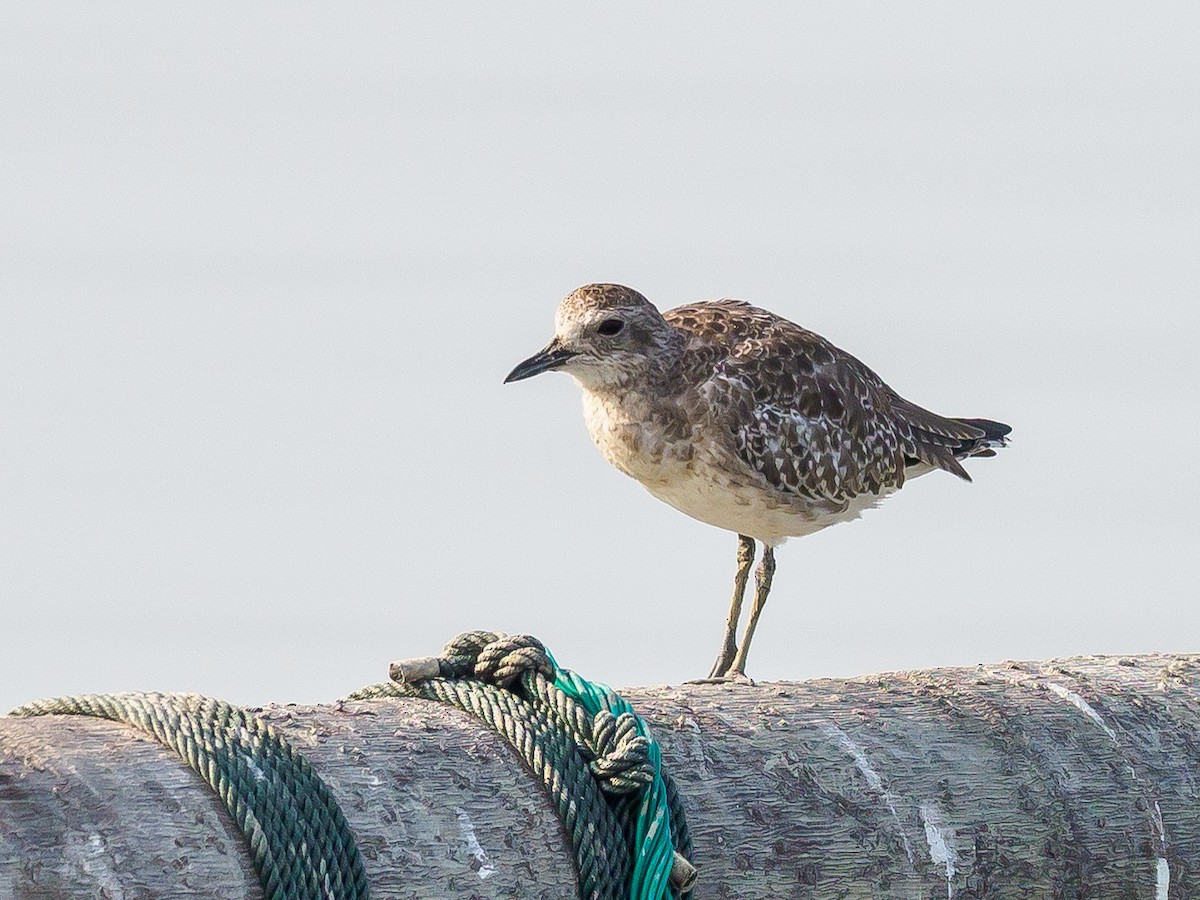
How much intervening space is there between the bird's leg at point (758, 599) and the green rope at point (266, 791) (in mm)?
4039

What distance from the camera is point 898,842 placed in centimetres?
390

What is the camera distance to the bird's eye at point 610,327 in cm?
715

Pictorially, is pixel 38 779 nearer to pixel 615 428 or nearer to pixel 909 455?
pixel 615 428

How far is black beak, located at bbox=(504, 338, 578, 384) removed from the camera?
6.91 metres

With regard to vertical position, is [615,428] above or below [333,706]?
above

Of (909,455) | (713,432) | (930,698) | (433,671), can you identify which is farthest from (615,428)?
(433,671)

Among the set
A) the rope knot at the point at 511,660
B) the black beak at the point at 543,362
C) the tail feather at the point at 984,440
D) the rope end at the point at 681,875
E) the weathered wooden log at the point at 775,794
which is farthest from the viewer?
the tail feather at the point at 984,440

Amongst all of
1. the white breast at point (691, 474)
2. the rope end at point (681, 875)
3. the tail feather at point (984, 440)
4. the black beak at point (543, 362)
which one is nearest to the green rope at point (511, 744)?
Answer: the rope end at point (681, 875)

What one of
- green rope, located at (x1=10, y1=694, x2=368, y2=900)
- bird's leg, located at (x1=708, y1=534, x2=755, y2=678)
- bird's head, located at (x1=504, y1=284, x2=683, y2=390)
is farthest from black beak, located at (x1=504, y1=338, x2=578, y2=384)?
green rope, located at (x1=10, y1=694, x2=368, y2=900)

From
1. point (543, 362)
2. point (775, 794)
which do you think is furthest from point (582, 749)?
point (543, 362)

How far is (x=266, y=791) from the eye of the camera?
3109 mm

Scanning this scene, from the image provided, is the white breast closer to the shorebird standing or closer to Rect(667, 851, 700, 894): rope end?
the shorebird standing

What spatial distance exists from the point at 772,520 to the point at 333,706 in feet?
13.1

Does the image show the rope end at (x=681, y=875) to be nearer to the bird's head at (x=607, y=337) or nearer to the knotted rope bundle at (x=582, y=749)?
the knotted rope bundle at (x=582, y=749)
